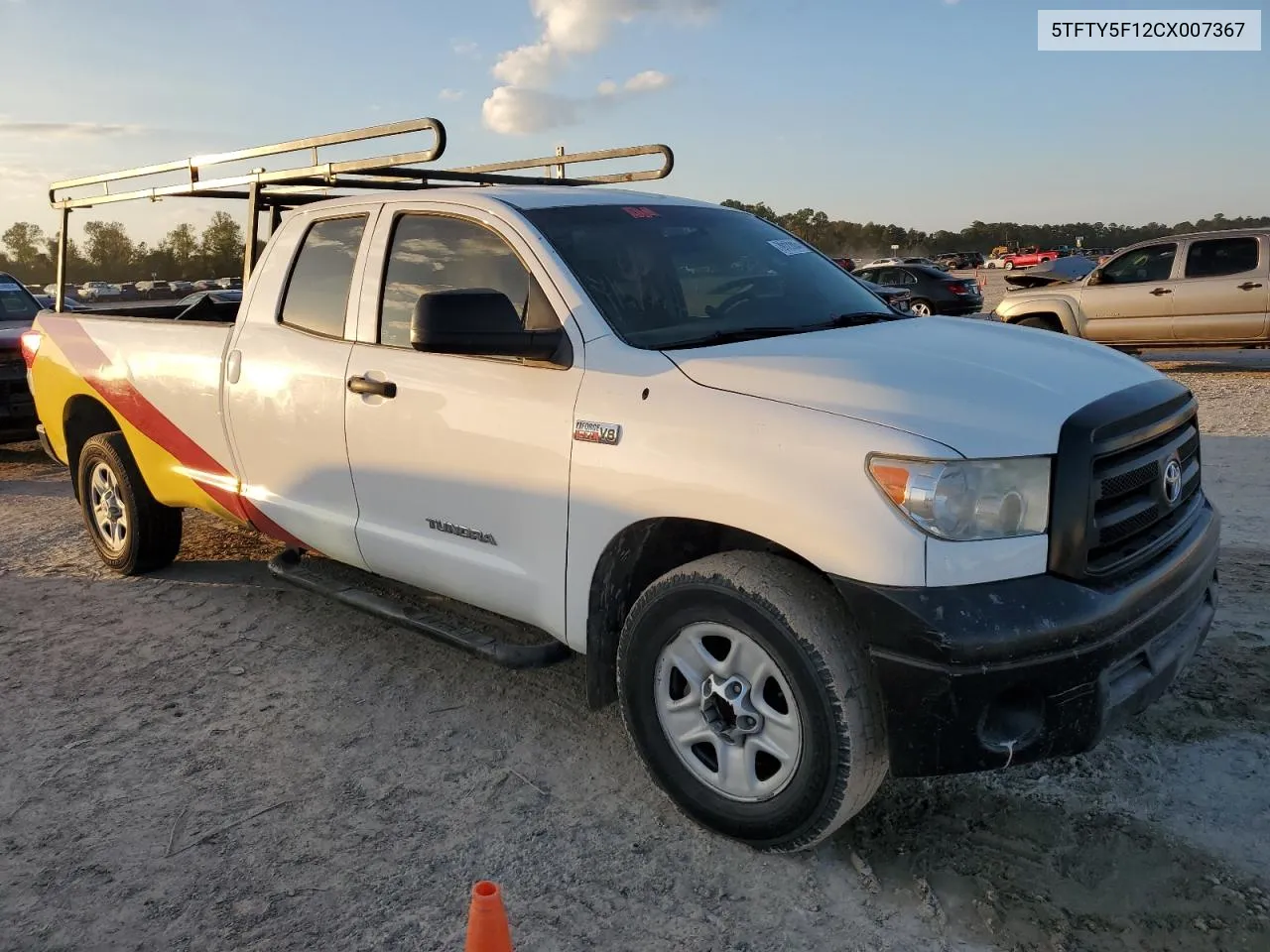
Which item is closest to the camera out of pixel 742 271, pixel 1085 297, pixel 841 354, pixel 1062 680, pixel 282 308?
pixel 1062 680

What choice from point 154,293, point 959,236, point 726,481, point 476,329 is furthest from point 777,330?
point 959,236

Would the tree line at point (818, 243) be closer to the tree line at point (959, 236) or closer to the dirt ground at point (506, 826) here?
the tree line at point (959, 236)

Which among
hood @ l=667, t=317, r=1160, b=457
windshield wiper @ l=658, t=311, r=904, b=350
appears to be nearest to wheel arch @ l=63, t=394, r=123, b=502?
windshield wiper @ l=658, t=311, r=904, b=350

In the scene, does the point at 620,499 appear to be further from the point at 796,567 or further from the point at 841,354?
the point at 841,354

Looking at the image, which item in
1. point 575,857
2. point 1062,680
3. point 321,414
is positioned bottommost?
point 575,857

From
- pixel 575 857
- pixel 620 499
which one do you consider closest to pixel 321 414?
pixel 620 499

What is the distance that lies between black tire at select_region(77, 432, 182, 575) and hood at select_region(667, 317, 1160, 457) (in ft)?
12.4

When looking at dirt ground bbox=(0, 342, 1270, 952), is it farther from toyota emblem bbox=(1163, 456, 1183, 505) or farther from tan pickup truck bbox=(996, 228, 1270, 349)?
tan pickup truck bbox=(996, 228, 1270, 349)

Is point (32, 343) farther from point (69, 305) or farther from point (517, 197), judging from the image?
point (69, 305)

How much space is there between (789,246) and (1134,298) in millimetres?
10832

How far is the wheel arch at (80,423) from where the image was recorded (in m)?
6.07

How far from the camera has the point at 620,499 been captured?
10.3 feet

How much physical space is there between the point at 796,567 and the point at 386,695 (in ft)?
6.80

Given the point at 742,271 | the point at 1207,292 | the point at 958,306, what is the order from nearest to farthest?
1. the point at 742,271
2. the point at 1207,292
3. the point at 958,306
